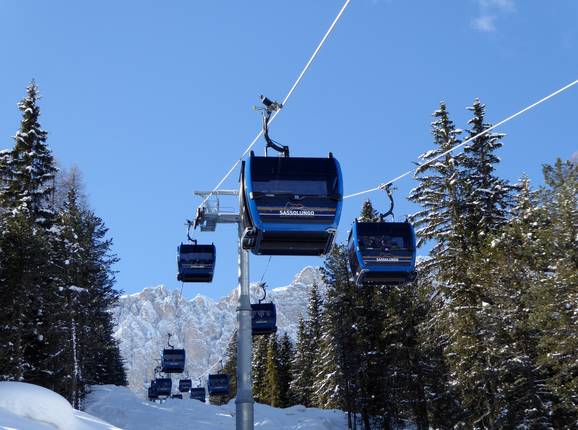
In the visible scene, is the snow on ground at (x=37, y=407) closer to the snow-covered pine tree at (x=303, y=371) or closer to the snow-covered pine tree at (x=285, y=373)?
the snow-covered pine tree at (x=303, y=371)

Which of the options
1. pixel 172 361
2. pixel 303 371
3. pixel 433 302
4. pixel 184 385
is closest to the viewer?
pixel 433 302

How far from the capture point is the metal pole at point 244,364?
48.6ft

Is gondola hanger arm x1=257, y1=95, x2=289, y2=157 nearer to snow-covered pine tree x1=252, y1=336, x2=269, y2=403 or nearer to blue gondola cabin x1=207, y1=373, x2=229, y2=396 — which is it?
blue gondola cabin x1=207, y1=373, x2=229, y2=396

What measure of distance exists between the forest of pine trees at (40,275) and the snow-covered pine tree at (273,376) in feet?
116

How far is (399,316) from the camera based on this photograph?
38.8 m

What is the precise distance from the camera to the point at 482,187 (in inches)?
1368

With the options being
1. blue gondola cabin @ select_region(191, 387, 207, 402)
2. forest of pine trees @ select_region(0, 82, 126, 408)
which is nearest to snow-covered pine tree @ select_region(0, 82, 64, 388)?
forest of pine trees @ select_region(0, 82, 126, 408)

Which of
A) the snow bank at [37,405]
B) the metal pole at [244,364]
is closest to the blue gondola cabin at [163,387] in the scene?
the snow bank at [37,405]

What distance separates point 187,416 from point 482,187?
24.8 metres

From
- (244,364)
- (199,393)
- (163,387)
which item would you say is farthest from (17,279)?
(199,393)

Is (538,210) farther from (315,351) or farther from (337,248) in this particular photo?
(315,351)

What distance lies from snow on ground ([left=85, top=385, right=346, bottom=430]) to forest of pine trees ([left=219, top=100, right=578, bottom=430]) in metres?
→ 2.30

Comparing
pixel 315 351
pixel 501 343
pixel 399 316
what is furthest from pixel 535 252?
pixel 315 351

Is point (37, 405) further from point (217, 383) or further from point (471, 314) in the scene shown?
point (217, 383)
